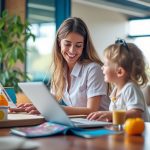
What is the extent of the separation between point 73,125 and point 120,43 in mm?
787

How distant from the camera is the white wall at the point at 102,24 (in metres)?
7.56

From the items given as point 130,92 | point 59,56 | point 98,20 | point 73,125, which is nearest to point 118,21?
point 98,20

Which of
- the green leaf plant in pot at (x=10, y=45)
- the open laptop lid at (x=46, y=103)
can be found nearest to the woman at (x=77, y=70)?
the open laptop lid at (x=46, y=103)

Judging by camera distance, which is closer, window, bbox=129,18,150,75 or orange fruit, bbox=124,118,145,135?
orange fruit, bbox=124,118,145,135

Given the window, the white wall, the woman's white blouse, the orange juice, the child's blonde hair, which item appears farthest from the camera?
the window

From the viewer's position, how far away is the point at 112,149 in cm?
103

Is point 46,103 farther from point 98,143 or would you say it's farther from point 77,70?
point 77,70

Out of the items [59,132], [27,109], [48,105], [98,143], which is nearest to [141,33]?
[27,109]

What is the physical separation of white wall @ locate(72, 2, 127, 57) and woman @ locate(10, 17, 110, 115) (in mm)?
4906

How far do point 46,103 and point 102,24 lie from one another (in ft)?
22.6

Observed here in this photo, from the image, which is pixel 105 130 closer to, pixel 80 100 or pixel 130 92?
pixel 130 92

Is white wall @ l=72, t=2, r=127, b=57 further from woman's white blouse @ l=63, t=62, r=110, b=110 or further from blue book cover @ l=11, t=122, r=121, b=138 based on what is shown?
blue book cover @ l=11, t=122, r=121, b=138

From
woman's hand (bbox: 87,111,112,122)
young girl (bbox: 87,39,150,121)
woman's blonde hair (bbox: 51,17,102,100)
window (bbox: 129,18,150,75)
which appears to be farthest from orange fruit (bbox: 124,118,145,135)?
window (bbox: 129,18,150,75)

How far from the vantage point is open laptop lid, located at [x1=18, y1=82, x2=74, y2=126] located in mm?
1295
